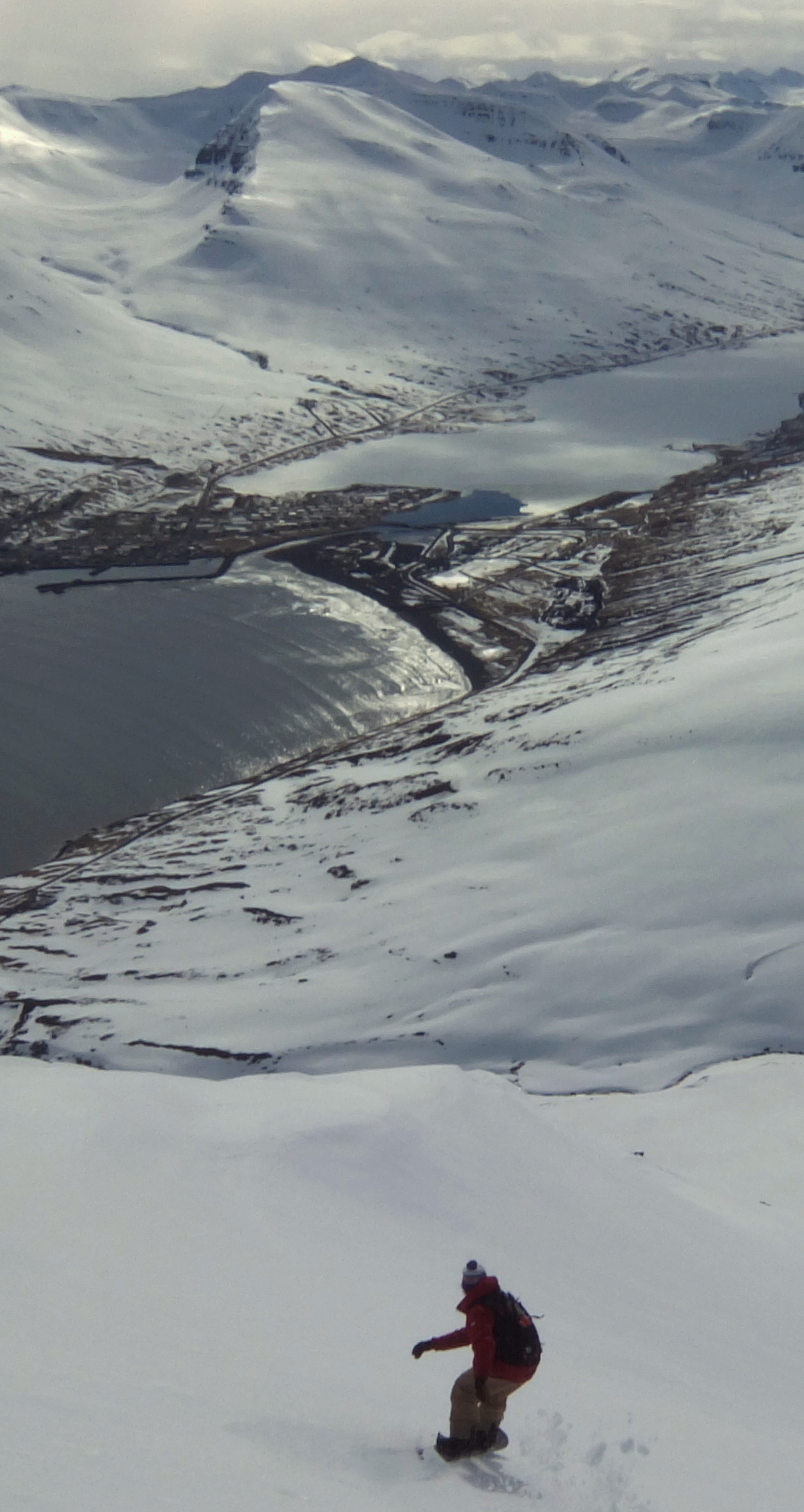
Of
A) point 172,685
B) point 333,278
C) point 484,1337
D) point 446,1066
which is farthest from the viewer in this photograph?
point 333,278

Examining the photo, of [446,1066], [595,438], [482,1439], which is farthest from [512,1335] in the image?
[595,438]

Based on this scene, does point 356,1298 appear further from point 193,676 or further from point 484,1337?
point 193,676

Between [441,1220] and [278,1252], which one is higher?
[278,1252]

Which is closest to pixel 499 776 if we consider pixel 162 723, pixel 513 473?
pixel 162 723

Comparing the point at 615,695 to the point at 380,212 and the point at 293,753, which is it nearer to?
the point at 293,753

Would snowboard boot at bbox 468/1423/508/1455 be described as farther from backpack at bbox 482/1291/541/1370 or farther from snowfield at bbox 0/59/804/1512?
backpack at bbox 482/1291/541/1370

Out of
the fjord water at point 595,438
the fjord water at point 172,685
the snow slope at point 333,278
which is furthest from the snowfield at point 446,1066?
the snow slope at point 333,278
